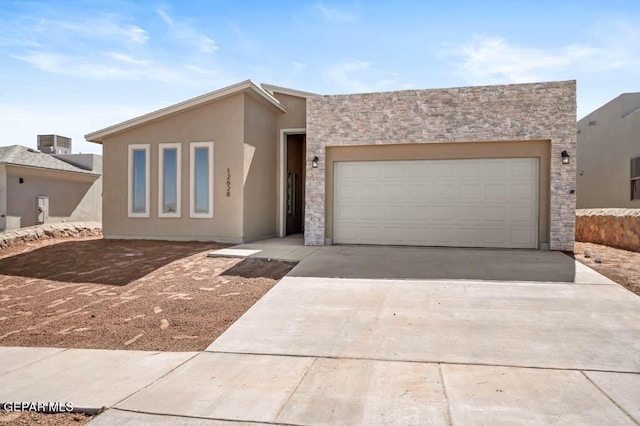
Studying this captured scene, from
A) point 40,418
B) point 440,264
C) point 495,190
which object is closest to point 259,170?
point 440,264

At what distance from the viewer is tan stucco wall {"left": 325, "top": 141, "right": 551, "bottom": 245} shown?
11.1 m

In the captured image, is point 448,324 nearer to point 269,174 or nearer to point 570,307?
point 570,307

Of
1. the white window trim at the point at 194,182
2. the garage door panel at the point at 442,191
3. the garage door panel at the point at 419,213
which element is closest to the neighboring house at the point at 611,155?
the garage door panel at the point at 442,191

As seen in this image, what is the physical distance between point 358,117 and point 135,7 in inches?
234

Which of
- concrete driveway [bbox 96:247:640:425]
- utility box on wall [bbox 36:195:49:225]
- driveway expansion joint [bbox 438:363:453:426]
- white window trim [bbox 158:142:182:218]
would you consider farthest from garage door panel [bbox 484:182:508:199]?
utility box on wall [bbox 36:195:49:225]

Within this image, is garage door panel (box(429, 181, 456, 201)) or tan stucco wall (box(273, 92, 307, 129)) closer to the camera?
garage door panel (box(429, 181, 456, 201))

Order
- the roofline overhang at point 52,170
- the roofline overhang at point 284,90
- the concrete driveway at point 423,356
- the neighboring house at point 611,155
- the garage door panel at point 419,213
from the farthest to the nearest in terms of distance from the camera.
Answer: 1. the roofline overhang at point 52,170
2. the neighboring house at point 611,155
3. the roofline overhang at point 284,90
4. the garage door panel at point 419,213
5. the concrete driveway at point 423,356

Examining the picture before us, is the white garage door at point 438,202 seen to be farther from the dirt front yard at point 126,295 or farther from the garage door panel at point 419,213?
the dirt front yard at point 126,295

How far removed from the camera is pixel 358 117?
11.9 metres

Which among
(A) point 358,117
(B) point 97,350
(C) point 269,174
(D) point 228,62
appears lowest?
(B) point 97,350

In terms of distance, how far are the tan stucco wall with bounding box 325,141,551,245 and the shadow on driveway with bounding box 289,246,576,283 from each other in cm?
129

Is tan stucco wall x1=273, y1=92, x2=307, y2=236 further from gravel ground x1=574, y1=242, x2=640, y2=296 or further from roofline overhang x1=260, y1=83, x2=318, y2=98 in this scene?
gravel ground x1=574, y1=242, x2=640, y2=296

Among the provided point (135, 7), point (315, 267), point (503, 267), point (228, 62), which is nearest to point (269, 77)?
point (228, 62)

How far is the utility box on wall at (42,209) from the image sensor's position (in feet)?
63.0
